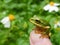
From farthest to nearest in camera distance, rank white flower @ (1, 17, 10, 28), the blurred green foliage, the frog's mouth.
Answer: white flower @ (1, 17, 10, 28), the blurred green foliage, the frog's mouth

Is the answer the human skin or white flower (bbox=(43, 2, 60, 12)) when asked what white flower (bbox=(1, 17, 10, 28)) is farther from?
the human skin

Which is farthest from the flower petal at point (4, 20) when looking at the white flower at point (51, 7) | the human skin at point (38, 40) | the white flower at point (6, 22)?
the human skin at point (38, 40)

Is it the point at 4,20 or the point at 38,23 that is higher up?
the point at 38,23

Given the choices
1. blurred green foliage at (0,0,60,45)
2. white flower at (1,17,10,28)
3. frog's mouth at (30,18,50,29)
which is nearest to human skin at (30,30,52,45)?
frog's mouth at (30,18,50,29)

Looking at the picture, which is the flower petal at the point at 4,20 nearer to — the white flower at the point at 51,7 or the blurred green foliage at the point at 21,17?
the blurred green foliage at the point at 21,17

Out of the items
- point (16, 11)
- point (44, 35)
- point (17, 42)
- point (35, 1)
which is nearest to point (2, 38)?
point (17, 42)

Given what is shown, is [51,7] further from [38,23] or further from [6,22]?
[38,23]

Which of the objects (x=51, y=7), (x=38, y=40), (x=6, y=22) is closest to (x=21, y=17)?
(x=6, y=22)

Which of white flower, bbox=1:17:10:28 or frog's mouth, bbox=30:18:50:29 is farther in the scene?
white flower, bbox=1:17:10:28

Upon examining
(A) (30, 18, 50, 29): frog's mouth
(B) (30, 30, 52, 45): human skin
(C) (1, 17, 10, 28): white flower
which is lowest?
(C) (1, 17, 10, 28): white flower
